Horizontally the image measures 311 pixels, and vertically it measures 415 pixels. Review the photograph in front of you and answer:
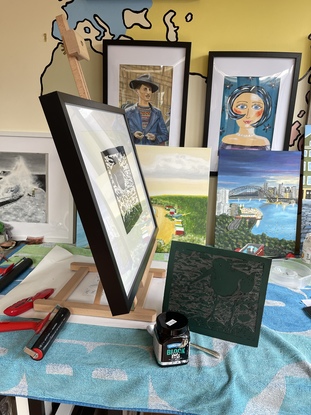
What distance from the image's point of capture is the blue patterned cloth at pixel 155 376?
55cm

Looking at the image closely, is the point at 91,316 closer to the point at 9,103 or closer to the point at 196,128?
the point at 196,128

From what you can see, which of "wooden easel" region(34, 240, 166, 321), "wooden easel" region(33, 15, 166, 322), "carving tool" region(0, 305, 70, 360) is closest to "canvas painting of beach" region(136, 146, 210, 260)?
"wooden easel" region(33, 15, 166, 322)

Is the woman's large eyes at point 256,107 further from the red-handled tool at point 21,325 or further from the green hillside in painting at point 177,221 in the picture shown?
the red-handled tool at point 21,325

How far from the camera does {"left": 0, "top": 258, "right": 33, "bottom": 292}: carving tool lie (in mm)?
854

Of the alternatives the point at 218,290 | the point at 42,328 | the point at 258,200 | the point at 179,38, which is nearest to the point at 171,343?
the point at 218,290

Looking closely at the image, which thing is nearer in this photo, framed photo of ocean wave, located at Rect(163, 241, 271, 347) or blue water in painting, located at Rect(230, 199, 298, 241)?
framed photo of ocean wave, located at Rect(163, 241, 271, 347)

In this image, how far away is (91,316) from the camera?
739mm

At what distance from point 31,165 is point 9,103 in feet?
0.73

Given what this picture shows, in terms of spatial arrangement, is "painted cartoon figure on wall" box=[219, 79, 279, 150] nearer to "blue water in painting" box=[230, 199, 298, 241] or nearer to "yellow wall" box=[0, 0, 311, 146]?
"yellow wall" box=[0, 0, 311, 146]

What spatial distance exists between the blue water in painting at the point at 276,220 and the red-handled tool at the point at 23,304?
667 millimetres

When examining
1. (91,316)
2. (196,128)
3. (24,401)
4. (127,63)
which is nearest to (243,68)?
(196,128)

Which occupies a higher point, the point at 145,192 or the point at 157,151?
the point at 157,151

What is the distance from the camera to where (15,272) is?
901mm

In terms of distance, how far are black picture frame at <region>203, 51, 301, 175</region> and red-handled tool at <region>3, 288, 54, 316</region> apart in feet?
2.26
